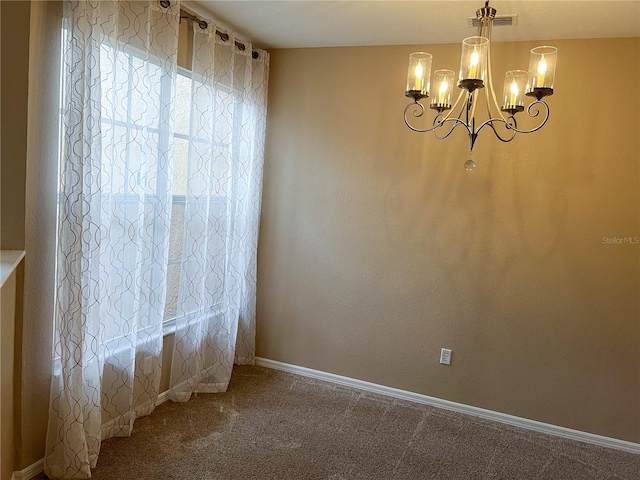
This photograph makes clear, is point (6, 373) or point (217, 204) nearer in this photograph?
point (6, 373)

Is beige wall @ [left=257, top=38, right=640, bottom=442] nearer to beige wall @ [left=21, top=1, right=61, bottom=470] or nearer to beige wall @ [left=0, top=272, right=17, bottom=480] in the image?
beige wall @ [left=21, top=1, right=61, bottom=470]

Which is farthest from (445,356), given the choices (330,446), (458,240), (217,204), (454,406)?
(217,204)

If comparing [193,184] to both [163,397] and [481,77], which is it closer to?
[163,397]

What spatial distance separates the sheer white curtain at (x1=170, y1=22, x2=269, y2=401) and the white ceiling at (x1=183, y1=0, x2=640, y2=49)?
255 millimetres

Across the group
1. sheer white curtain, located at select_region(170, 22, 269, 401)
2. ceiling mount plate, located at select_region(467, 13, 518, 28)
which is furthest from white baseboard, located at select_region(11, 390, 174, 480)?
ceiling mount plate, located at select_region(467, 13, 518, 28)

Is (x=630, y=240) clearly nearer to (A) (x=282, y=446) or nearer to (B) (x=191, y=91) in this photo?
(A) (x=282, y=446)

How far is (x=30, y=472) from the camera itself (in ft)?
7.29

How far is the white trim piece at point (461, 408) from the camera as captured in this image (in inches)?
115

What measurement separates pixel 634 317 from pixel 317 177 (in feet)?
7.15

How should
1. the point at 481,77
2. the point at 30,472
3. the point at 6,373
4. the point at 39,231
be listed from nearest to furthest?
the point at 481,77, the point at 6,373, the point at 39,231, the point at 30,472

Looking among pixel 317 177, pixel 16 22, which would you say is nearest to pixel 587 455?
pixel 317 177

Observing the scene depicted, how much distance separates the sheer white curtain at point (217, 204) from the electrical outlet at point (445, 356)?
143 cm

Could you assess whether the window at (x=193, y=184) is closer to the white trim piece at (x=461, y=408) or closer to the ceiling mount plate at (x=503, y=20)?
the white trim piece at (x=461, y=408)

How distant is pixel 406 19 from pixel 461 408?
2468 mm
